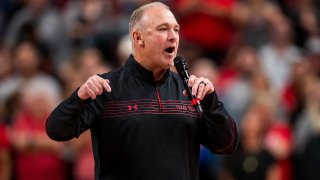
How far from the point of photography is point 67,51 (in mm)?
11586

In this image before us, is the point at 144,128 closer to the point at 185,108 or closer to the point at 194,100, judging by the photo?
the point at 185,108

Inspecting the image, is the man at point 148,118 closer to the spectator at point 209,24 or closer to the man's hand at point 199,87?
the man's hand at point 199,87

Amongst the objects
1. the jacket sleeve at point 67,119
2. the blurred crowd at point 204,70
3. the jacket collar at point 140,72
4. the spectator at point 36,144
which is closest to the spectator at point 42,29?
the blurred crowd at point 204,70

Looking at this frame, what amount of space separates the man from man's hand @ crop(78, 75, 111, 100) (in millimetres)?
16

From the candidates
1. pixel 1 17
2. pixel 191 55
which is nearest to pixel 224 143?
pixel 191 55

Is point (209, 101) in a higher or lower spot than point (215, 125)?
higher

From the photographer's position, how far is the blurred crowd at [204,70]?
898 centimetres

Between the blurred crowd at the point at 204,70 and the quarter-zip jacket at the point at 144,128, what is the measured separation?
3308mm

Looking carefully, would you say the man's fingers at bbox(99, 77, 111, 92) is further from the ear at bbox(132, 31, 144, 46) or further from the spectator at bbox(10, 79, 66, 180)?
the spectator at bbox(10, 79, 66, 180)

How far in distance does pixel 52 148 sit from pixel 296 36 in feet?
12.4

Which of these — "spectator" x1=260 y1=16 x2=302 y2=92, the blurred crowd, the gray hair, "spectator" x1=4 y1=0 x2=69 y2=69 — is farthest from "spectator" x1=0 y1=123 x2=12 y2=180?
the gray hair

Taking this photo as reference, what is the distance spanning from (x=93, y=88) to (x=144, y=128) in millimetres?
428

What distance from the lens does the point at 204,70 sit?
9836 mm

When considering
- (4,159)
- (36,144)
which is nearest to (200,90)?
(36,144)
